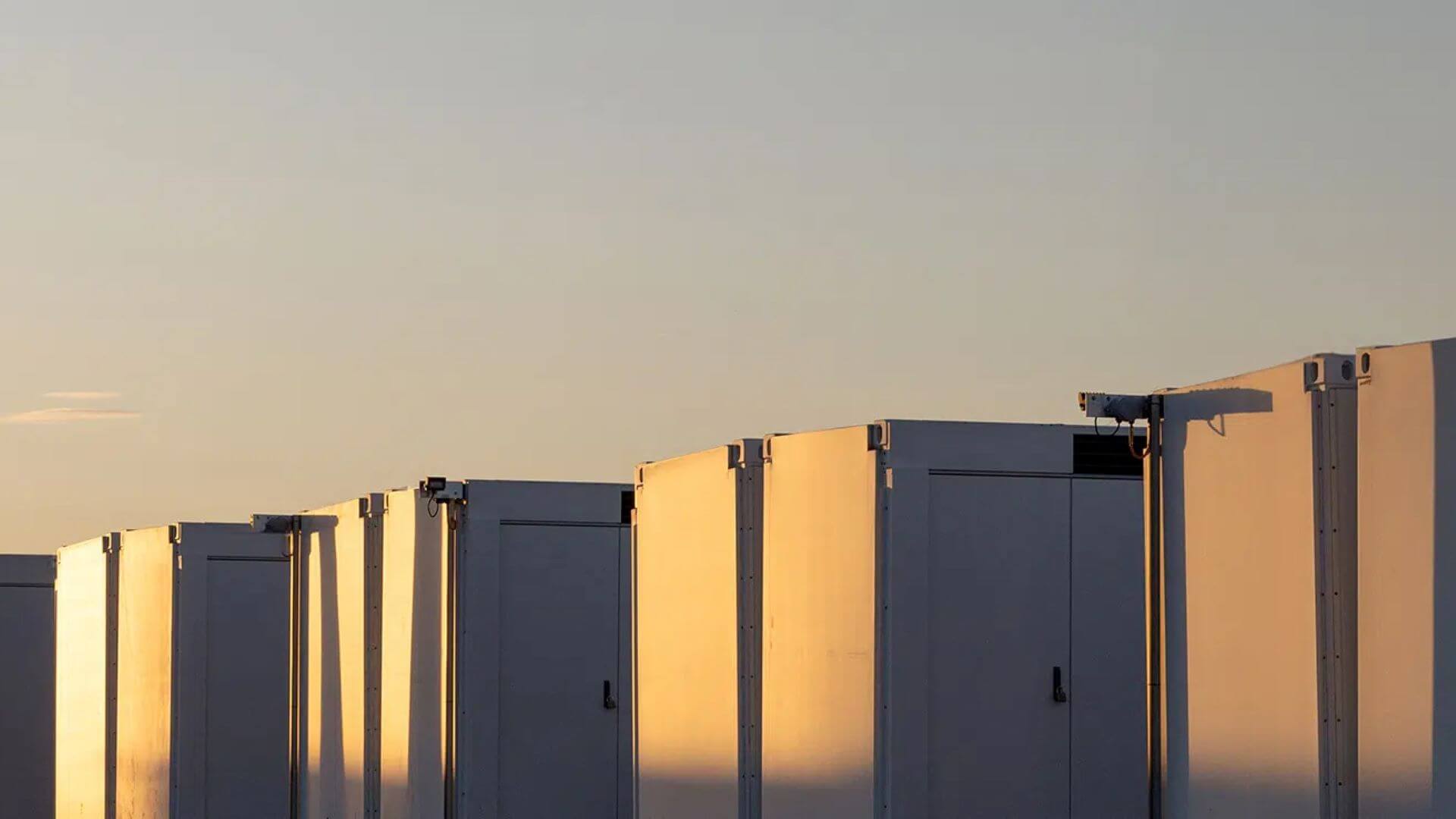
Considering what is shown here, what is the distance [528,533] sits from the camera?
15.3 metres

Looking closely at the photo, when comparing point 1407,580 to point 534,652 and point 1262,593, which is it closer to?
point 1262,593

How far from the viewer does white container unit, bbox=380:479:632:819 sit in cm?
1520

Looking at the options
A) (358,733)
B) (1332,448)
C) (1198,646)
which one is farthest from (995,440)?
(358,733)

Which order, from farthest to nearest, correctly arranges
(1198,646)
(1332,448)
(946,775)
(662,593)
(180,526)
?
1. (180,526)
2. (662,593)
3. (946,775)
4. (1198,646)
5. (1332,448)

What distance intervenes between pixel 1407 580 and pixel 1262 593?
893 mm

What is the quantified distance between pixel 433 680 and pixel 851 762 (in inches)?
207

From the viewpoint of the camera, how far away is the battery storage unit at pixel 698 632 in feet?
40.8

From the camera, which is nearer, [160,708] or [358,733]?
[358,733]

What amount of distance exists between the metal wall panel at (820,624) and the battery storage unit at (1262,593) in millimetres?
2354

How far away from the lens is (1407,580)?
7352mm

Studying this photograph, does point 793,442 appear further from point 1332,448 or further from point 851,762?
point 1332,448

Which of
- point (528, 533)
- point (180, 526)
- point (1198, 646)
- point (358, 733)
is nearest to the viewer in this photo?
Answer: point (1198, 646)

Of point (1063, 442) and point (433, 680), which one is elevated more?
point (1063, 442)

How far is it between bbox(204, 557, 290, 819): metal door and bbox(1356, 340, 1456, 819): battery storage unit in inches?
576
